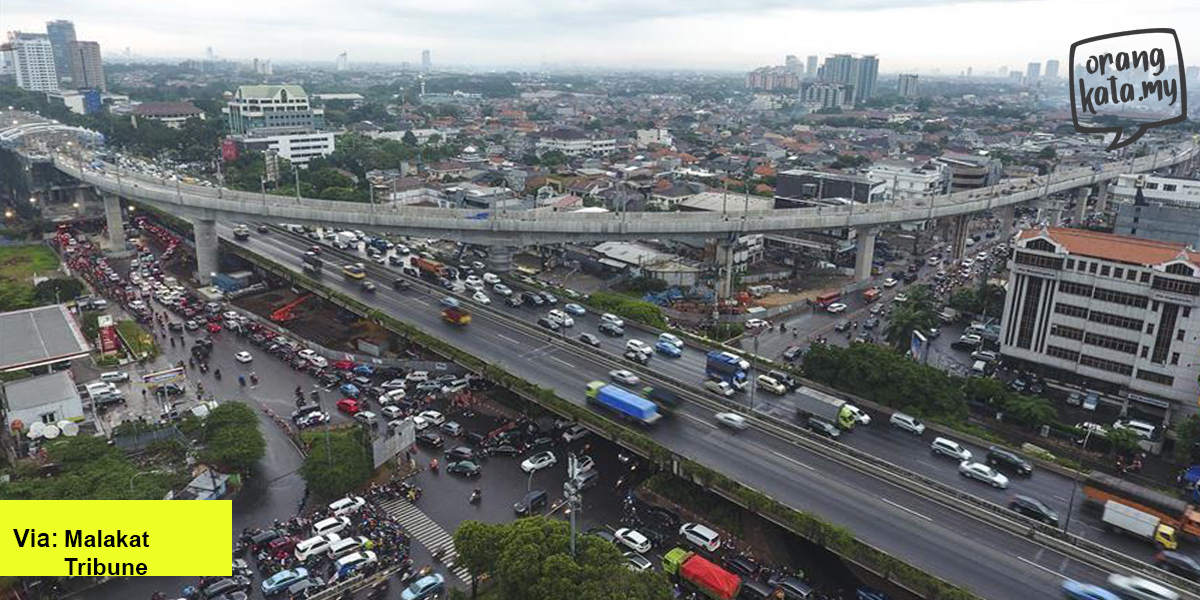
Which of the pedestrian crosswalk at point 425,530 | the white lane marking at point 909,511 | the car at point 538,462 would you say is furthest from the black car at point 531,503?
the white lane marking at point 909,511

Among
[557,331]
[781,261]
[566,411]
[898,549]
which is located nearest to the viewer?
[898,549]

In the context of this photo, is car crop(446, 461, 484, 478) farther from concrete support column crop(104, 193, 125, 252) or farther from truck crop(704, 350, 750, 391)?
concrete support column crop(104, 193, 125, 252)

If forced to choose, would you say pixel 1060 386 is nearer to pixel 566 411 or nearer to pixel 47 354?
pixel 566 411

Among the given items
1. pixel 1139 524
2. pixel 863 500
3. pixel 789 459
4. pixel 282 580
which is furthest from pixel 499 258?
pixel 1139 524

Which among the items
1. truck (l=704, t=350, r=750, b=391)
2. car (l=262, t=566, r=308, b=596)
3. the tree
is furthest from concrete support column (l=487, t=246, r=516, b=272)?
the tree

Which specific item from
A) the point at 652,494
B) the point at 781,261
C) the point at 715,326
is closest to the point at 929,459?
the point at 652,494

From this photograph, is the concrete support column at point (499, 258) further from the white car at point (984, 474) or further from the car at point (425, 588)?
the white car at point (984, 474)

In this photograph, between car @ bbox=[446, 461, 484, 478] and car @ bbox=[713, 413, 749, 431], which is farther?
car @ bbox=[446, 461, 484, 478]
